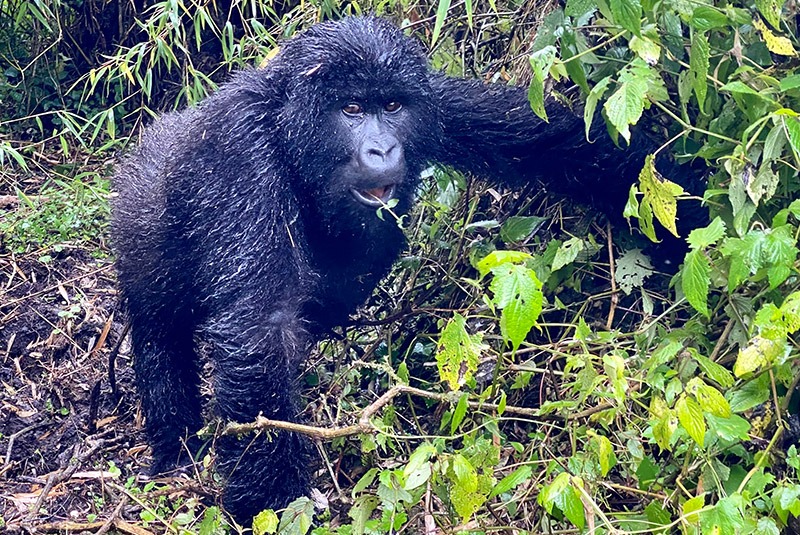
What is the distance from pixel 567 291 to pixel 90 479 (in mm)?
2191

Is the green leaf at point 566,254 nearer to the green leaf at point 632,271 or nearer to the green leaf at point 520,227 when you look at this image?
the green leaf at point 632,271

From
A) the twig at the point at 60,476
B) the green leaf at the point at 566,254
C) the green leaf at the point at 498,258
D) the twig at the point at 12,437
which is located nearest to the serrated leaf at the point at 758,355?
the green leaf at the point at 498,258

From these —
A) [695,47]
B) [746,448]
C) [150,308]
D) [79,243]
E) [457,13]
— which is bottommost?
[79,243]

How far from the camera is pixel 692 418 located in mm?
2566

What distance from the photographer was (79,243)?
645cm

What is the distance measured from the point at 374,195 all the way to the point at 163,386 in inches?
61.7

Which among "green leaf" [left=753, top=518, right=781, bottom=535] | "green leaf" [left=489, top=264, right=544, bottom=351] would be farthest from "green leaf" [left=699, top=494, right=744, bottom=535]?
"green leaf" [left=489, top=264, right=544, bottom=351]

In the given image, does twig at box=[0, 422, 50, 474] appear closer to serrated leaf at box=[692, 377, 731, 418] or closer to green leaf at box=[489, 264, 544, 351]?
green leaf at box=[489, 264, 544, 351]

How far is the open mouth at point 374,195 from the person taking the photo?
399 centimetres

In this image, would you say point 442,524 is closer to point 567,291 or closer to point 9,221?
point 567,291

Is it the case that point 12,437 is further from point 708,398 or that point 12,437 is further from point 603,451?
point 708,398

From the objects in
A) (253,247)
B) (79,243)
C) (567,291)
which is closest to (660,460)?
(567,291)

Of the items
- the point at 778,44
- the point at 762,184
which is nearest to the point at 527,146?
the point at 778,44

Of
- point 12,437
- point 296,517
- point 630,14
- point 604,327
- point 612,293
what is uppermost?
point 630,14
